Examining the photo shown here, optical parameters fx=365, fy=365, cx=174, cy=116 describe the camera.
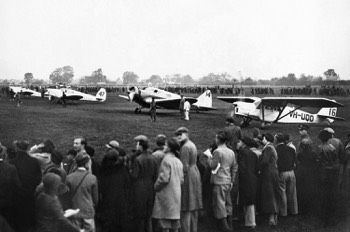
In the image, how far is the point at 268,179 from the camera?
679 centimetres

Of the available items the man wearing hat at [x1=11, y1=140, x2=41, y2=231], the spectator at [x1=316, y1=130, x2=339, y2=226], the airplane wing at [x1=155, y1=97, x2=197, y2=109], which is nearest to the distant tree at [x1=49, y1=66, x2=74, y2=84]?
the airplane wing at [x1=155, y1=97, x2=197, y2=109]

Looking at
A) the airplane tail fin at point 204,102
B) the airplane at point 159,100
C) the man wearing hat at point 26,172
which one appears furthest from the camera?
the airplane tail fin at point 204,102

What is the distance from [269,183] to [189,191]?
1.72 meters

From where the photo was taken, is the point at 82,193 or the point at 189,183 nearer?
the point at 82,193

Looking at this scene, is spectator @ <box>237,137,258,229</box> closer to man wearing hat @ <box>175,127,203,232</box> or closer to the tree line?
man wearing hat @ <box>175,127,203,232</box>

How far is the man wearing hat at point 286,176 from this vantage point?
7.03 m

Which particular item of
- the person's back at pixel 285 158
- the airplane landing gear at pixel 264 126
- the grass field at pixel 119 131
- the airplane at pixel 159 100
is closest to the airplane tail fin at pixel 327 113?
the grass field at pixel 119 131

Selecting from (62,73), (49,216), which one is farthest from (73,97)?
(49,216)

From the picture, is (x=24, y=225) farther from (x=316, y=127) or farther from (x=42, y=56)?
(x=316, y=127)

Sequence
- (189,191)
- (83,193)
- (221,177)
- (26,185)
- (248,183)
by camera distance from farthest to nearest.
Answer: (248,183), (221,177), (189,191), (26,185), (83,193)

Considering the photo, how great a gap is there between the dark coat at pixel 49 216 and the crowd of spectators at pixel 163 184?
0.01 metres

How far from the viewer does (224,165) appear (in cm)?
637

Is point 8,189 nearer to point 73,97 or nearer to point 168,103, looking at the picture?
point 168,103

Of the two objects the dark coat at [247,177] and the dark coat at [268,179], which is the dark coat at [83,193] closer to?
the dark coat at [247,177]
